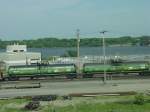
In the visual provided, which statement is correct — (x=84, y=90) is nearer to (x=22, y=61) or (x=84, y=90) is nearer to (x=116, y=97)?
(x=116, y=97)

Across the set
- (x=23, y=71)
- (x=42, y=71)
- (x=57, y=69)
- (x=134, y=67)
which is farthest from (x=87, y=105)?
(x=134, y=67)

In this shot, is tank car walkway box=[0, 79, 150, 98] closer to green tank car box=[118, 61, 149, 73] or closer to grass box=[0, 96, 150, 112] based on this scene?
grass box=[0, 96, 150, 112]

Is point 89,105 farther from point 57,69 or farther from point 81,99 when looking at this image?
point 57,69

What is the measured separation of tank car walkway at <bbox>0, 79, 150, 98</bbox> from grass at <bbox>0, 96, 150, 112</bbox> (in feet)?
24.6

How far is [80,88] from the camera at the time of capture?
57.4m

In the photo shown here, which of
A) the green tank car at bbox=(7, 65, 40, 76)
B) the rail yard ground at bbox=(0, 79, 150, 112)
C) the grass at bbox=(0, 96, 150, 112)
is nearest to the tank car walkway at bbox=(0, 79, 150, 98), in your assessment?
the rail yard ground at bbox=(0, 79, 150, 112)

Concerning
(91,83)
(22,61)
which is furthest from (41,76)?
(22,61)

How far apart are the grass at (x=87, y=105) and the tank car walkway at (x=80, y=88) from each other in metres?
7.50

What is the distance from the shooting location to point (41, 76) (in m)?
76.8

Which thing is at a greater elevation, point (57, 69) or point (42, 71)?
point (57, 69)

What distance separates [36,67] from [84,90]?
930 inches

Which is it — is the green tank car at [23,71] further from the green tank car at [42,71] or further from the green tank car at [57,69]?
the green tank car at [57,69]

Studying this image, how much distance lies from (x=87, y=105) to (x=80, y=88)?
16790 millimetres

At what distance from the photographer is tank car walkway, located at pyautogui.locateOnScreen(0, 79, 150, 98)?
5350 centimetres
